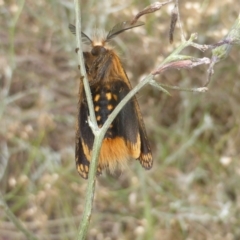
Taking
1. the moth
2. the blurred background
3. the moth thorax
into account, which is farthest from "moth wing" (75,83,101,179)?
the blurred background

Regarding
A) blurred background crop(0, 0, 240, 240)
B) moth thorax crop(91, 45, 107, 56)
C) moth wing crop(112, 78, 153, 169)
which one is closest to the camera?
moth wing crop(112, 78, 153, 169)

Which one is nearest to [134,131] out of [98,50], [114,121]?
[114,121]

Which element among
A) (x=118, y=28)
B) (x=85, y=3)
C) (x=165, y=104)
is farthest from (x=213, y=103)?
(x=118, y=28)

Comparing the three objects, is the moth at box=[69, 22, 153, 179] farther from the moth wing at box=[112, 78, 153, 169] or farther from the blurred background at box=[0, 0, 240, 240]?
the blurred background at box=[0, 0, 240, 240]

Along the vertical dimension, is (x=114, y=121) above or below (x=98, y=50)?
below

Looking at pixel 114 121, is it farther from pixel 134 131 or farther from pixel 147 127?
pixel 147 127

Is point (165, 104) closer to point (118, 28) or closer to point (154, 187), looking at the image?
point (154, 187)

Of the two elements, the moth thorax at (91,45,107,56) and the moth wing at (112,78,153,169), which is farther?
the moth thorax at (91,45,107,56)
